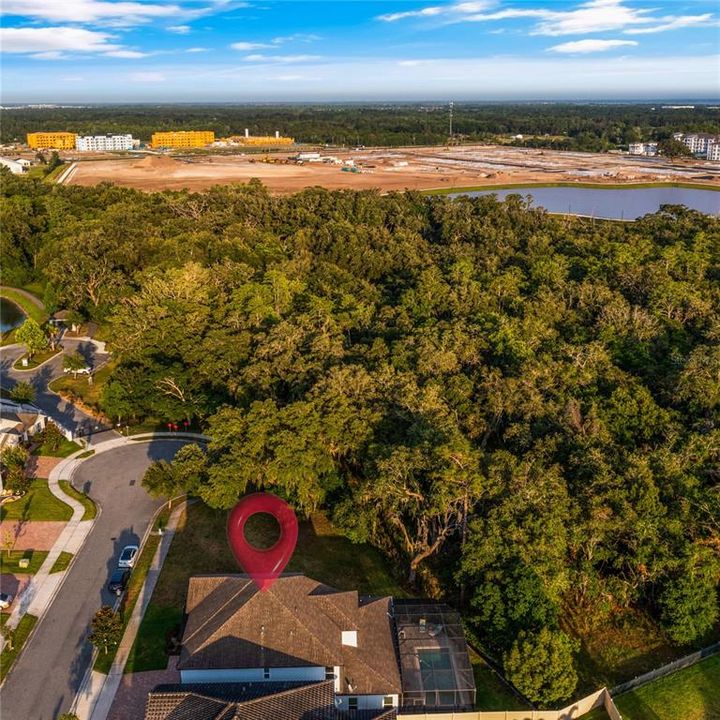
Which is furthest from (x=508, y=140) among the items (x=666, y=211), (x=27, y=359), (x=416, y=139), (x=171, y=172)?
(x=27, y=359)

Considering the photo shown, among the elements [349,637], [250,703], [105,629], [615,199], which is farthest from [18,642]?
[615,199]

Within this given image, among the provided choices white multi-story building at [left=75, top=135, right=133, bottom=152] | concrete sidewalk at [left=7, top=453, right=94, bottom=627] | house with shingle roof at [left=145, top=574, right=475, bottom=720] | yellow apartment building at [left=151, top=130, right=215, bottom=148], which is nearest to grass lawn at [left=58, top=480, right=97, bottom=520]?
concrete sidewalk at [left=7, top=453, right=94, bottom=627]

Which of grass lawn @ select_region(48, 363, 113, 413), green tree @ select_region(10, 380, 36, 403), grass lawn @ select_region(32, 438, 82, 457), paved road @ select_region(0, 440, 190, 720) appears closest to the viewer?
paved road @ select_region(0, 440, 190, 720)

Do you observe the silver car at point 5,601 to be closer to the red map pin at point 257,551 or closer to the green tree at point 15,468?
the green tree at point 15,468

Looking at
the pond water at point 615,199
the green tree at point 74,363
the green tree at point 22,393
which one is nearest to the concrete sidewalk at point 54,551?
the green tree at point 22,393

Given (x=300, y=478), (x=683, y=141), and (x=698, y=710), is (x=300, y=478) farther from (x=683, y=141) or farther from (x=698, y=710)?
(x=683, y=141)

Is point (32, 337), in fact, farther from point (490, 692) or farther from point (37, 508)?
point (490, 692)

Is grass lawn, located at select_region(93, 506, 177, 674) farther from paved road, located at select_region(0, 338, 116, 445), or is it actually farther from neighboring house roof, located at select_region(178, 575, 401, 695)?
paved road, located at select_region(0, 338, 116, 445)
